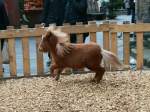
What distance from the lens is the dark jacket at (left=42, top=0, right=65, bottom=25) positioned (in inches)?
408

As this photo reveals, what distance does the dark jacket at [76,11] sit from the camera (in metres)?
9.82

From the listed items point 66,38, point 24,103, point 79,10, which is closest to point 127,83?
point 66,38

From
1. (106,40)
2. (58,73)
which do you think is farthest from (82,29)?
(58,73)

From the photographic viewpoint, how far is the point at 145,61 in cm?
1045

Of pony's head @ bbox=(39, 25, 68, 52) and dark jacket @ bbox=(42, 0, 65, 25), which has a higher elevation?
dark jacket @ bbox=(42, 0, 65, 25)

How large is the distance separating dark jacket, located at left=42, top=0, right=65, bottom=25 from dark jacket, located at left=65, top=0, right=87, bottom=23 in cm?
33

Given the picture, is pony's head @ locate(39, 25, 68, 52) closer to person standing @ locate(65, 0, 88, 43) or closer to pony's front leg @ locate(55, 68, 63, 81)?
pony's front leg @ locate(55, 68, 63, 81)

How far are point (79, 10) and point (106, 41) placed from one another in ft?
3.72

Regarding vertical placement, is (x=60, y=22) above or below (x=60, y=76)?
above

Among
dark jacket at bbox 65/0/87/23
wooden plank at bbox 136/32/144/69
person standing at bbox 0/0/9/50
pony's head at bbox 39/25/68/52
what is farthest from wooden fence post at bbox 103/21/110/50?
person standing at bbox 0/0/9/50

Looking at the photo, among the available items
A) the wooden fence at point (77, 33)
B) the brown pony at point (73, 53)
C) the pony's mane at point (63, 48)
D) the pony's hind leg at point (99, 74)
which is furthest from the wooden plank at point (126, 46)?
the pony's mane at point (63, 48)

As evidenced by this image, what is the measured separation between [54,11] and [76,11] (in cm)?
67

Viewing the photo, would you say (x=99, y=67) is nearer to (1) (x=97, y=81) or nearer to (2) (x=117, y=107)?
(1) (x=97, y=81)

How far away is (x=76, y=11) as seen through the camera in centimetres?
988
